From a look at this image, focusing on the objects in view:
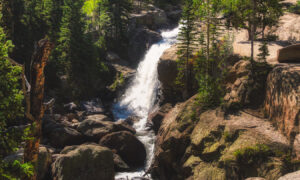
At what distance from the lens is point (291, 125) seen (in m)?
11.9

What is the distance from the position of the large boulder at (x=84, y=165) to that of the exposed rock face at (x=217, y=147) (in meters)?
3.51

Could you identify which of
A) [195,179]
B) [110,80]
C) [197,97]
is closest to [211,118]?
[197,97]

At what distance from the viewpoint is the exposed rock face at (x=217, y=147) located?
11.8m

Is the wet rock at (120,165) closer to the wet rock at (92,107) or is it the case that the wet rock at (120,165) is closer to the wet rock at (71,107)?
the wet rock at (92,107)

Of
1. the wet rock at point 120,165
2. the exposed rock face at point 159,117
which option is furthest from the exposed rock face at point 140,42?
the wet rock at point 120,165

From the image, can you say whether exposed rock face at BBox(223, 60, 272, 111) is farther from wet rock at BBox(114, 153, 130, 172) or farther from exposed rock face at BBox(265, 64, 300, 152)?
wet rock at BBox(114, 153, 130, 172)

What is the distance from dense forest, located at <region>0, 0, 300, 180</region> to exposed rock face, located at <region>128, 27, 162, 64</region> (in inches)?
97.6

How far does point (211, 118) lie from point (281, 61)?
17.5ft

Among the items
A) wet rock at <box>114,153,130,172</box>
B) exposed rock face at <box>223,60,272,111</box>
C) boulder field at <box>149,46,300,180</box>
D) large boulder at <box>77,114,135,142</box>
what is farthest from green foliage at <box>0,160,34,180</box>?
large boulder at <box>77,114,135,142</box>

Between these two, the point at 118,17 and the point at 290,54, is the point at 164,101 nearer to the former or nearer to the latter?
the point at 290,54

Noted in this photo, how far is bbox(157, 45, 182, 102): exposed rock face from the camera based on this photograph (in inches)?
1006

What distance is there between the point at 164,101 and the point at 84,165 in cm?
1413

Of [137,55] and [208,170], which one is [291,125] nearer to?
[208,170]

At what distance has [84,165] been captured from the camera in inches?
A: 629
